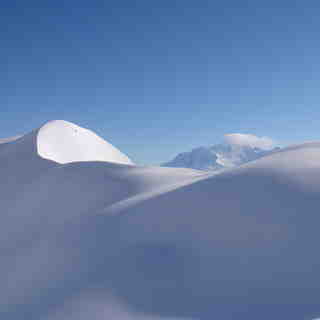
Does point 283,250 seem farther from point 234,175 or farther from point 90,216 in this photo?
point 90,216

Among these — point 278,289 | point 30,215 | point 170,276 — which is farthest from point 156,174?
point 278,289

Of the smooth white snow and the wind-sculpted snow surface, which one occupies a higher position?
the smooth white snow

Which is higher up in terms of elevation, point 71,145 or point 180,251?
point 71,145

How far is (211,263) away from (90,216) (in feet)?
29.6

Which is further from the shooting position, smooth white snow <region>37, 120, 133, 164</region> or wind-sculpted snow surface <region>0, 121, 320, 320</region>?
smooth white snow <region>37, 120, 133, 164</region>

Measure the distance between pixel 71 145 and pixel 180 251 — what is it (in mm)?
31276

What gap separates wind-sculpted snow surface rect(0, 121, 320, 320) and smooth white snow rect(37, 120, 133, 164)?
52.0ft

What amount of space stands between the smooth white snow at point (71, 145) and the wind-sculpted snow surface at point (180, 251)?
15857 mm

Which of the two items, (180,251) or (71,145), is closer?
(180,251)

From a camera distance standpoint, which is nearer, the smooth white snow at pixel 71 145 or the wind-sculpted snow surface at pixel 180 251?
the wind-sculpted snow surface at pixel 180 251

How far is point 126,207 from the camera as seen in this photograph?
62.3 feet

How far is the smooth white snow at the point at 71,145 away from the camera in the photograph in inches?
1489

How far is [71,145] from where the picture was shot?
4241 centimetres

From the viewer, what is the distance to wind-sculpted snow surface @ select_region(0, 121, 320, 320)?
11266mm
